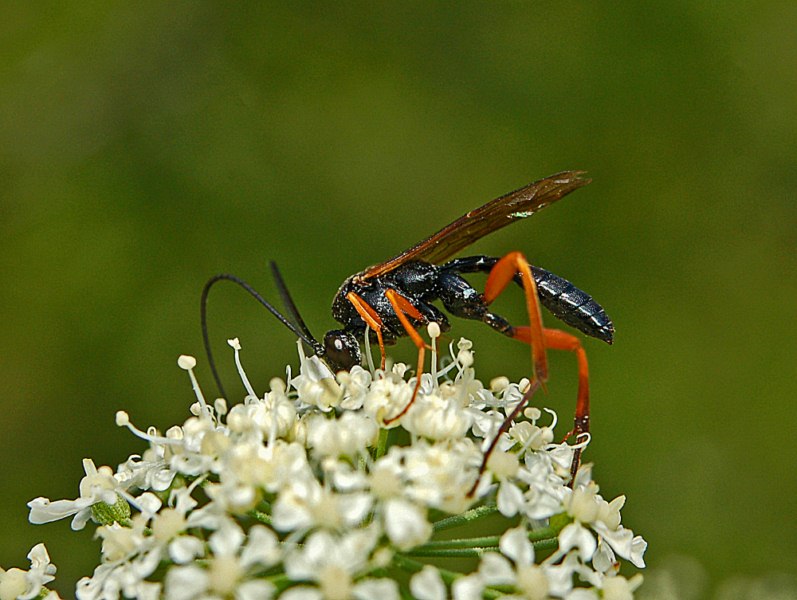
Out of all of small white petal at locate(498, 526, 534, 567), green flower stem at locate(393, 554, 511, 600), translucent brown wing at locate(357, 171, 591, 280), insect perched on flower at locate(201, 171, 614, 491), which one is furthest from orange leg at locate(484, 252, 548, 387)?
green flower stem at locate(393, 554, 511, 600)

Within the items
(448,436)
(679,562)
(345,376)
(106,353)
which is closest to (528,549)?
(448,436)

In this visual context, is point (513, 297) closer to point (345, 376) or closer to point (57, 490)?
point (57, 490)

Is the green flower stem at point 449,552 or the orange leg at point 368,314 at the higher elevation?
the orange leg at point 368,314

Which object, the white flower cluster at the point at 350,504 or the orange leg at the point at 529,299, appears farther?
the orange leg at the point at 529,299

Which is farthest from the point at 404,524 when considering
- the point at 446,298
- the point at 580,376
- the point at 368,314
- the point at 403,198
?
the point at 403,198

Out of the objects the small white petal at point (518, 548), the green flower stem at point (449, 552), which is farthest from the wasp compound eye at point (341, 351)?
the small white petal at point (518, 548)

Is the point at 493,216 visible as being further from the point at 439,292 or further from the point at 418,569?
the point at 418,569

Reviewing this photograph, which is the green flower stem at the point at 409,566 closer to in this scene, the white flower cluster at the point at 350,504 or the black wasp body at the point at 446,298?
the white flower cluster at the point at 350,504
